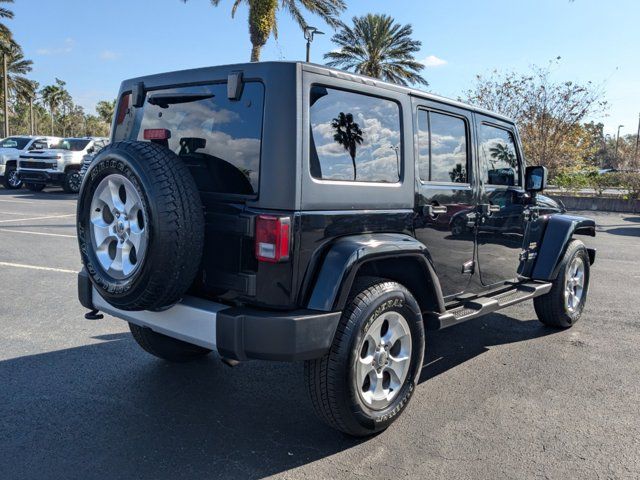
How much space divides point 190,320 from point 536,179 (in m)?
3.31

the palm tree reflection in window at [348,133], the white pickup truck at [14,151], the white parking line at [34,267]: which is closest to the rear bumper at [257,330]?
the palm tree reflection in window at [348,133]

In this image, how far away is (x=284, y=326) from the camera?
102 inches

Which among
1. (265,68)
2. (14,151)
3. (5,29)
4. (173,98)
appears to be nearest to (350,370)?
(265,68)

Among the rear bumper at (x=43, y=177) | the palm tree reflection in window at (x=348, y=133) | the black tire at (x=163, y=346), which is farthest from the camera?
the rear bumper at (x=43, y=177)

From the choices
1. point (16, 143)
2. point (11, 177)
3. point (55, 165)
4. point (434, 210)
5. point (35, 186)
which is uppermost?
point (16, 143)

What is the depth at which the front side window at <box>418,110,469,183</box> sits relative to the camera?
3535mm

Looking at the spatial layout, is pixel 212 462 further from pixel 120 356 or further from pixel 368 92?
pixel 368 92

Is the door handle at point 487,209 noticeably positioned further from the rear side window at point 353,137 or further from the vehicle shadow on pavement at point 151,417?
the vehicle shadow on pavement at point 151,417

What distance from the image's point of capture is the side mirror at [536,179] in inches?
182

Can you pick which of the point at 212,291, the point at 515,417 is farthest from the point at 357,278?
the point at 515,417

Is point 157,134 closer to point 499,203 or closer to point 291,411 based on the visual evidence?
point 291,411

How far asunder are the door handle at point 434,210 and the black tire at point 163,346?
6.15 feet

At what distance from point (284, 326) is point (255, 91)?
1.22 meters

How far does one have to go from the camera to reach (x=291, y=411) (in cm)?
332
